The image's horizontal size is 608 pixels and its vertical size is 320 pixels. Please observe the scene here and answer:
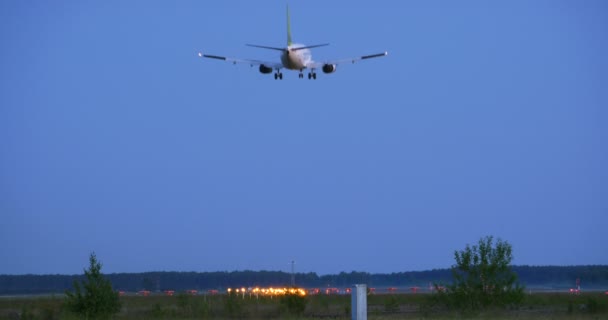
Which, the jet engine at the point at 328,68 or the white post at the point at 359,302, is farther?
the jet engine at the point at 328,68

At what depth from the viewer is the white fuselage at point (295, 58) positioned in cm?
7031

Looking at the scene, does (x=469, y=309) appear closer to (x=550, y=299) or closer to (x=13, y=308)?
(x=550, y=299)

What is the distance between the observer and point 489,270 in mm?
57469

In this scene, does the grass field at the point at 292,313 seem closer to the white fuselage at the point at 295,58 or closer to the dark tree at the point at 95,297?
the dark tree at the point at 95,297

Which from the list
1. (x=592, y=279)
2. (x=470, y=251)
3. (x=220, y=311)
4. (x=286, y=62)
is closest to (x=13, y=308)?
(x=220, y=311)

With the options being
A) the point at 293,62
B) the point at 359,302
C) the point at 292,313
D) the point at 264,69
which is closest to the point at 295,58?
the point at 293,62

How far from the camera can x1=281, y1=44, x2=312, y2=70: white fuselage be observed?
70.3m

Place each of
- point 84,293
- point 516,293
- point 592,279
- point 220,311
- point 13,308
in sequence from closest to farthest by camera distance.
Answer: point 84,293, point 516,293, point 220,311, point 13,308, point 592,279

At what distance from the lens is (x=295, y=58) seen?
2778 inches

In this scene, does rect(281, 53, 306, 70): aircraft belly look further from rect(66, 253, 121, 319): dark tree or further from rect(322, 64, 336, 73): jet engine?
rect(66, 253, 121, 319): dark tree

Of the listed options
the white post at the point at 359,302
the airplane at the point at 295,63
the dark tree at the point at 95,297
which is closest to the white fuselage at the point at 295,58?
the airplane at the point at 295,63

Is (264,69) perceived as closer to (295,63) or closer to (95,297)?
(295,63)

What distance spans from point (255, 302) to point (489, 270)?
94.3ft

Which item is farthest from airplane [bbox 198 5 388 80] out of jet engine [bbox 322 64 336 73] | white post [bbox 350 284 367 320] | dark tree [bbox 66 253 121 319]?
white post [bbox 350 284 367 320]
